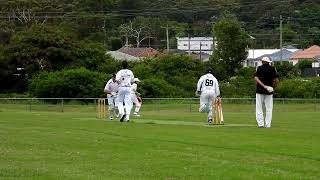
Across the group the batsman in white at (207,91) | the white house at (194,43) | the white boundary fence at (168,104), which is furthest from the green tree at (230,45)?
the batsman in white at (207,91)

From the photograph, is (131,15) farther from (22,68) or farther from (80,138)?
(80,138)

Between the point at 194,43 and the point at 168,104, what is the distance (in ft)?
226

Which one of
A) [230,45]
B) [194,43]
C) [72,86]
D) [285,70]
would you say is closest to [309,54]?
[194,43]

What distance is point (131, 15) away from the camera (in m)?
121

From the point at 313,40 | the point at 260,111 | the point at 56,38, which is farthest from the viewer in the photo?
the point at 313,40

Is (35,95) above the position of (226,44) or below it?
below

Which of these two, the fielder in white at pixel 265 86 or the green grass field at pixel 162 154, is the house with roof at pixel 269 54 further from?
the green grass field at pixel 162 154

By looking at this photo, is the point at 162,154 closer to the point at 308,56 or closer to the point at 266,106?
the point at 266,106

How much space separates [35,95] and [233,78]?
20385 mm

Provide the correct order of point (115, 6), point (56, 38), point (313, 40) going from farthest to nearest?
point (313, 40) → point (115, 6) → point (56, 38)

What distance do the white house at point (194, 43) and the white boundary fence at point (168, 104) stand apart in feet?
200

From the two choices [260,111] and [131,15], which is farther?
[131,15]

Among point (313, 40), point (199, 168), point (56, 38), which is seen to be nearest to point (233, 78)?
point (56, 38)

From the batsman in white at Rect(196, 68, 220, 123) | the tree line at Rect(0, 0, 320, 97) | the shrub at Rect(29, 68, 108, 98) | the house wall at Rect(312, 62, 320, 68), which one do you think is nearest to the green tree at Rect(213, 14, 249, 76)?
the tree line at Rect(0, 0, 320, 97)
